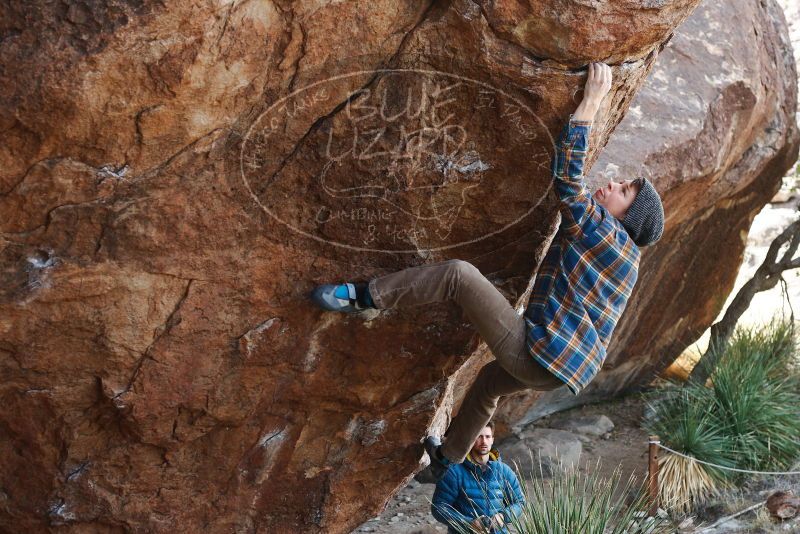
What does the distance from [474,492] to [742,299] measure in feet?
18.3

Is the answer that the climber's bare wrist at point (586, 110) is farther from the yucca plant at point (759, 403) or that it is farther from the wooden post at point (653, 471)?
the yucca plant at point (759, 403)

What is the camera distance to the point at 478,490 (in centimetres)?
538

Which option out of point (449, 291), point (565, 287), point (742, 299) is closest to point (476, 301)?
point (449, 291)

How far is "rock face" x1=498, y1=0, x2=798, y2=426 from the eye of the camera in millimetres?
7086

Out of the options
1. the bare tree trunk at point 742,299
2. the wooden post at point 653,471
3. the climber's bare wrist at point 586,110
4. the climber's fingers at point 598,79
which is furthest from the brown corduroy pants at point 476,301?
the bare tree trunk at point 742,299

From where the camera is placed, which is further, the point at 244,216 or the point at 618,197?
the point at 618,197

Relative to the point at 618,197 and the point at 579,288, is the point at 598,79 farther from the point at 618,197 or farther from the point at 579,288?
the point at 579,288

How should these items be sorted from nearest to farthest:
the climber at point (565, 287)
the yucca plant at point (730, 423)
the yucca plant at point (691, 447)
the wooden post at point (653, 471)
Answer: the climber at point (565, 287)
the wooden post at point (653, 471)
the yucca plant at point (691, 447)
the yucca plant at point (730, 423)

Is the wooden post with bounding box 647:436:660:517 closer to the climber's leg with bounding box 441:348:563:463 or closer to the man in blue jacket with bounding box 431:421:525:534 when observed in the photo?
the man in blue jacket with bounding box 431:421:525:534

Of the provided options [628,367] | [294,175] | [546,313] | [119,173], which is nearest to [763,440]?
[628,367]

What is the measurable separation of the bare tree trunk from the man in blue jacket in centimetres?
456

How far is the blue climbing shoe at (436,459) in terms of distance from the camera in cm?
547

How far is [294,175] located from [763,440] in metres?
5.72

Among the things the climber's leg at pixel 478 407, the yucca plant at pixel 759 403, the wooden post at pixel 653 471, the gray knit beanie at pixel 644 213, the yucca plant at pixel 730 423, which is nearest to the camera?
the gray knit beanie at pixel 644 213
